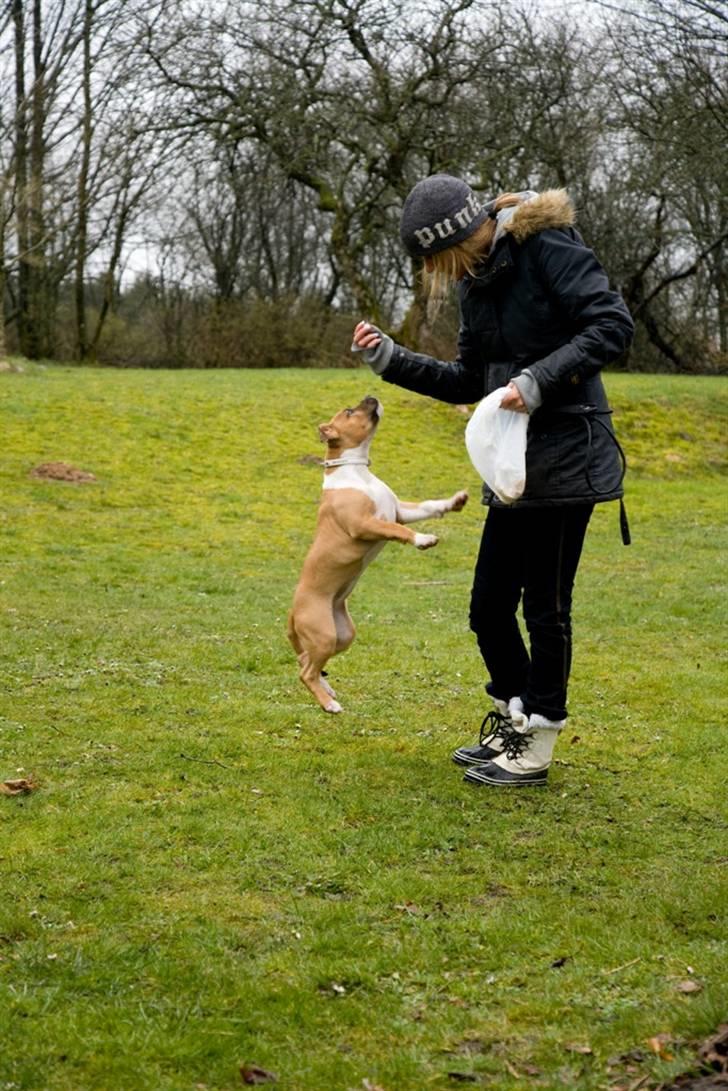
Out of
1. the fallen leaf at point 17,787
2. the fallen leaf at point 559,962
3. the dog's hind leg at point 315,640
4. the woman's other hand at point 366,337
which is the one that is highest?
the woman's other hand at point 366,337

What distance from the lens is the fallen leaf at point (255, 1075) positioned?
2824mm

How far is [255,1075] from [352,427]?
2.81 meters

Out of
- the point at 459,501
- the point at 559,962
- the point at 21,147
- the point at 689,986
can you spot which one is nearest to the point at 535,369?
the point at 459,501

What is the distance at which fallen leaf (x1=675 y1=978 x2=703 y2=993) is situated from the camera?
3.19m

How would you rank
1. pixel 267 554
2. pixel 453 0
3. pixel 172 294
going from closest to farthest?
pixel 267 554 < pixel 453 0 < pixel 172 294

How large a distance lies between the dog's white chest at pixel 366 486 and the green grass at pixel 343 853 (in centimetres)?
111

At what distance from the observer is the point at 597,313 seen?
4488 millimetres

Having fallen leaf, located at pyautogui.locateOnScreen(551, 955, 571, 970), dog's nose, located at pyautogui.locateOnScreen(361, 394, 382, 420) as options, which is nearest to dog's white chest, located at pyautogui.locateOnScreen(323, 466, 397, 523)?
dog's nose, located at pyautogui.locateOnScreen(361, 394, 382, 420)

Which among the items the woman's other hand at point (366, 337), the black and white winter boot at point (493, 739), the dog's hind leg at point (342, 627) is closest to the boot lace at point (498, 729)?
the black and white winter boot at point (493, 739)

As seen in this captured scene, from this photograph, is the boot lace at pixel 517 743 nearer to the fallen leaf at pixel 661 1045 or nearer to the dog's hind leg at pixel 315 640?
the dog's hind leg at pixel 315 640

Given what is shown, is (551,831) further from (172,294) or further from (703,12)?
(172,294)

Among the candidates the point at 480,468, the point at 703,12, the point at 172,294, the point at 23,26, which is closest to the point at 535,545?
the point at 480,468

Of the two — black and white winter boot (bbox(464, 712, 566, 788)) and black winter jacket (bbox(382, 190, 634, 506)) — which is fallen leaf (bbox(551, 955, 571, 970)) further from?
black winter jacket (bbox(382, 190, 634, 506))

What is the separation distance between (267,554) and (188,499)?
2672 mm
